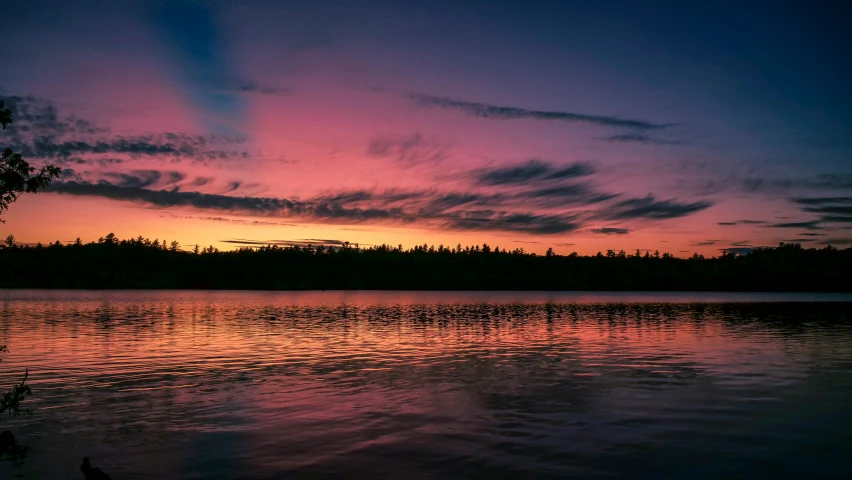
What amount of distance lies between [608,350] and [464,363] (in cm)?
1512

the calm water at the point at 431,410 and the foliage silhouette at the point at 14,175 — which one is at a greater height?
the foliage silhouette at the point at 14,175

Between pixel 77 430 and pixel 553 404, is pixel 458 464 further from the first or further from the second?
pixel 77 430

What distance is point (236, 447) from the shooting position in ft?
66.4

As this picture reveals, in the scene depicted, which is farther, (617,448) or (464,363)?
(464,363)

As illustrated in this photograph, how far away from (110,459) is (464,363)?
2574cm

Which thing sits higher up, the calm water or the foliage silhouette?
the foliage silhouette

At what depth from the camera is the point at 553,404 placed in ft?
89.9

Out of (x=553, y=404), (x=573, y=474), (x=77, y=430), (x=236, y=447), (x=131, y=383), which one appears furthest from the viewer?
(x=131, y=383)

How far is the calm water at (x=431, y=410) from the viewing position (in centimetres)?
1862

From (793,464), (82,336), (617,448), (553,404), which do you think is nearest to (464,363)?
(553,404)

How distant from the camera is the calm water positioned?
18625 mm

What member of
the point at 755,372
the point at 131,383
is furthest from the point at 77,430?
the point at 755,372

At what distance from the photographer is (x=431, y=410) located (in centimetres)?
2612

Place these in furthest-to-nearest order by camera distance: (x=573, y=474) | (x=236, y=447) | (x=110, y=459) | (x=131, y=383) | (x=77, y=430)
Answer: (x=131, y=383), (x=77, y=430), (x=236, y=447), (x=110, y=459), (x=573, y=474)
